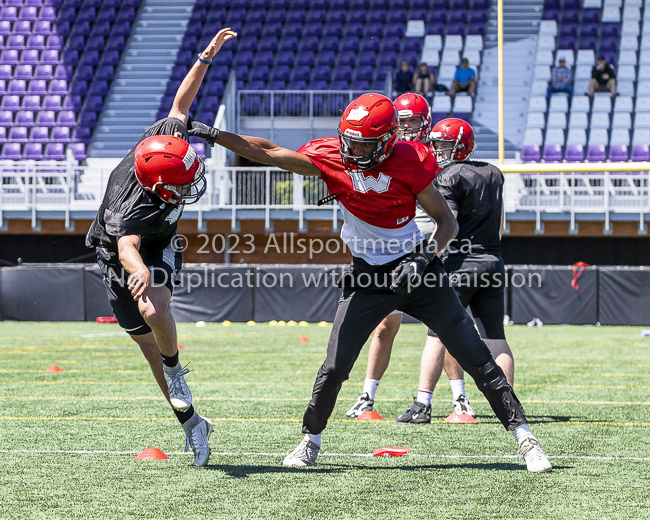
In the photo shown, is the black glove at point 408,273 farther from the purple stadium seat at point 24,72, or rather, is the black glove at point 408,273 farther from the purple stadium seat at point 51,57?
the purple stadium seat at point 51,57

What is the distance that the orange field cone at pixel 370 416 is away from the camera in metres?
5.90

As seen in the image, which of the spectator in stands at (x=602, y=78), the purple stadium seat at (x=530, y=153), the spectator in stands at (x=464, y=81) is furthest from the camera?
the spectator in stands at (x=464, y=81)

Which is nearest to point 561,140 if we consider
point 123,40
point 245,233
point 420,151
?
point 245,233

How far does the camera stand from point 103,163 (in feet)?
65.9

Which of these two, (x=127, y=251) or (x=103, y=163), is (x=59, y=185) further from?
(x=127, y=251)

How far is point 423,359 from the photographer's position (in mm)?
5875

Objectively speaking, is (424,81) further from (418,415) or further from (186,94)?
(186,94)

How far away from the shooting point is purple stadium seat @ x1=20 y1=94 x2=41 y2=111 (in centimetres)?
2211

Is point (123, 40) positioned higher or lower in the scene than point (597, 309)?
higher

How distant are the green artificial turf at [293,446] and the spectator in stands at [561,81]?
12304mm

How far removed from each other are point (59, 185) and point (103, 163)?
1848 millimetres

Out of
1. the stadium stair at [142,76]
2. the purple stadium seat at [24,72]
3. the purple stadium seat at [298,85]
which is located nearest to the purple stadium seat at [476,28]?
the purple stadium seat at [298,85]

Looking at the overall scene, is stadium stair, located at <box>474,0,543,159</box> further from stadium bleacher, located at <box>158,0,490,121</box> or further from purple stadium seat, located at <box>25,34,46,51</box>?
purple stadium seat, located at <box>25,34,46,51</box>

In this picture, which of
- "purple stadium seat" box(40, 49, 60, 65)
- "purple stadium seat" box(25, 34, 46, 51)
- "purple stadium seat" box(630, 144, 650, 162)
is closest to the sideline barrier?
"purple stadium seat" box(630, 144, 650, 162)
